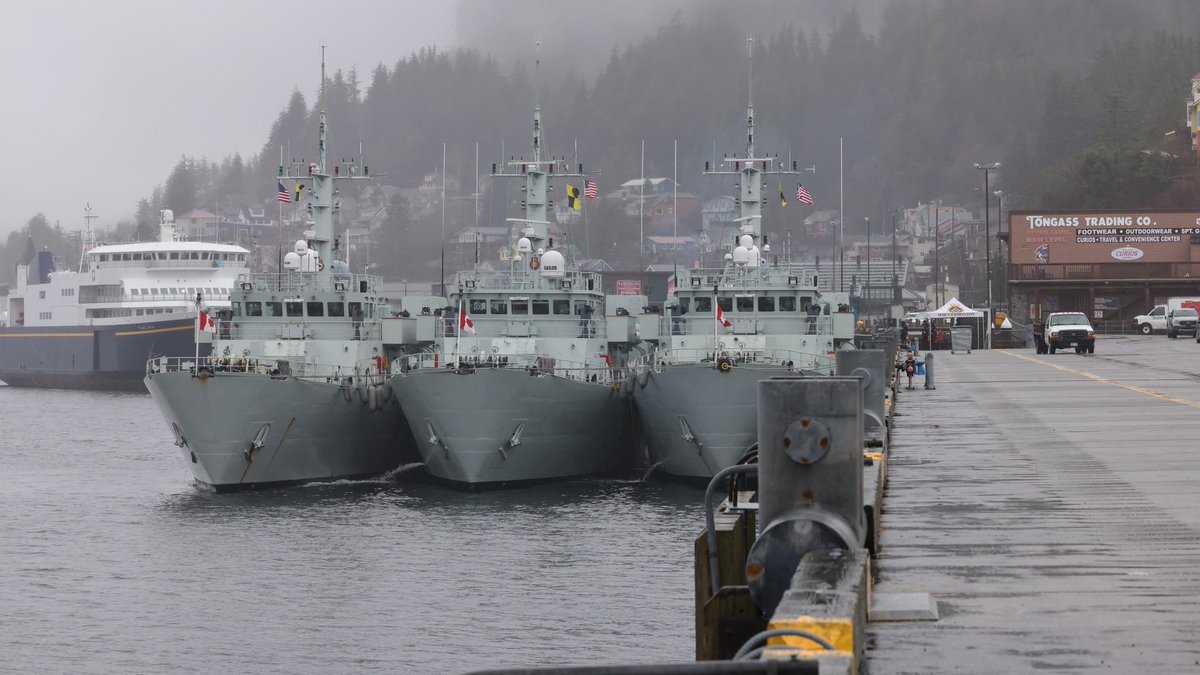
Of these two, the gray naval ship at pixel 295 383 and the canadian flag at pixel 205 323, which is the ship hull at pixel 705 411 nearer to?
the gray naval ship at pixel 295 383

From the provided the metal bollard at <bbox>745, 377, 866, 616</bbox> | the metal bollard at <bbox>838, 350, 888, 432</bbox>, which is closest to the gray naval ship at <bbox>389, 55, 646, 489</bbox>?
the metal bollard at <bbox>838, 350, 888, 432</bbox>

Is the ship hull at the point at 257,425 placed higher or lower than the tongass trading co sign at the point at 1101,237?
lower

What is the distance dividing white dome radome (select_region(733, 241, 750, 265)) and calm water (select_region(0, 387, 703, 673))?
7.91 m

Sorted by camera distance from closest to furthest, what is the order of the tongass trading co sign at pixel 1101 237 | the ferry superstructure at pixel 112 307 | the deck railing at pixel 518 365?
the deck railing at pixel 518 365 → the tongass trading co sign at pixel 1101 237 → the ferry superstructure at pixel 112 307

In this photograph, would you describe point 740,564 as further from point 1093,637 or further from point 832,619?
point 832,619

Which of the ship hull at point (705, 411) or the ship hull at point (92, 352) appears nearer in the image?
the ship hull at point (705, 411)

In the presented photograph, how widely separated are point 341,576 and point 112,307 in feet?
258

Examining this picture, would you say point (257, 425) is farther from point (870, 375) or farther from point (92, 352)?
point (92, 352)

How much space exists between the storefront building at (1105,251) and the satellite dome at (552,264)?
50.9 metres

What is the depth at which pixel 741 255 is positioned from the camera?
45125 millimetres

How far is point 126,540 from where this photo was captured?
33.6m

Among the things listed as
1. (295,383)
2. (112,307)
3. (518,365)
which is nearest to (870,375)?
(518,365)

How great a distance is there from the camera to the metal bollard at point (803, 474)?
9.14m

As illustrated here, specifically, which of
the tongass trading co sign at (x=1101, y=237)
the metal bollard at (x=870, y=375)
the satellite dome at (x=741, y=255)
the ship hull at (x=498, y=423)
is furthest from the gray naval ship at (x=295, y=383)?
the tongass trading co sign at (x=1101, y=237)
